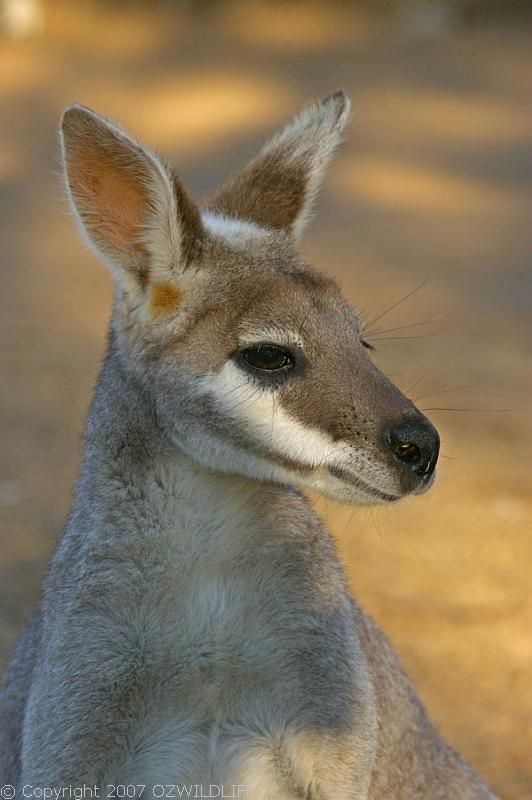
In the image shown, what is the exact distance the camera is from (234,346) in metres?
3.20

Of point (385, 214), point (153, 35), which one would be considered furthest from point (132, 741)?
point (153, 35)

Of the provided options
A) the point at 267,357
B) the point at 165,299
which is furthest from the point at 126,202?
the point at 267,357

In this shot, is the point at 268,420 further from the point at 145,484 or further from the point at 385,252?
the point at 385,252

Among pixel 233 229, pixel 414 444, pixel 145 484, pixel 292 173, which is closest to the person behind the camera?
pixel 414 444

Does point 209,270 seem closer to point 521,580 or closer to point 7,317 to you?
point 521,580

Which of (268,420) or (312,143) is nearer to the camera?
(268,420)

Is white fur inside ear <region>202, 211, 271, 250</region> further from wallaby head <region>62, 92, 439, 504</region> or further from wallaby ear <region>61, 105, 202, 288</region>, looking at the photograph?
wallaby ear <region>61, 105, 202, 288</region>

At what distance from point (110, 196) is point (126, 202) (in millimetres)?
44

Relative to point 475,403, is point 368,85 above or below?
below

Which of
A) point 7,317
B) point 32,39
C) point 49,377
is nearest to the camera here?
point 49,377

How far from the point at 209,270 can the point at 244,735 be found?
43.8 inches

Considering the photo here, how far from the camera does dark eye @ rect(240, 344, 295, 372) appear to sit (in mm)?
3180

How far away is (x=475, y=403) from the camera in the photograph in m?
7.31

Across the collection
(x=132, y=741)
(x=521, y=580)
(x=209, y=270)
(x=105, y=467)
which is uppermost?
(x=209, y=270)
